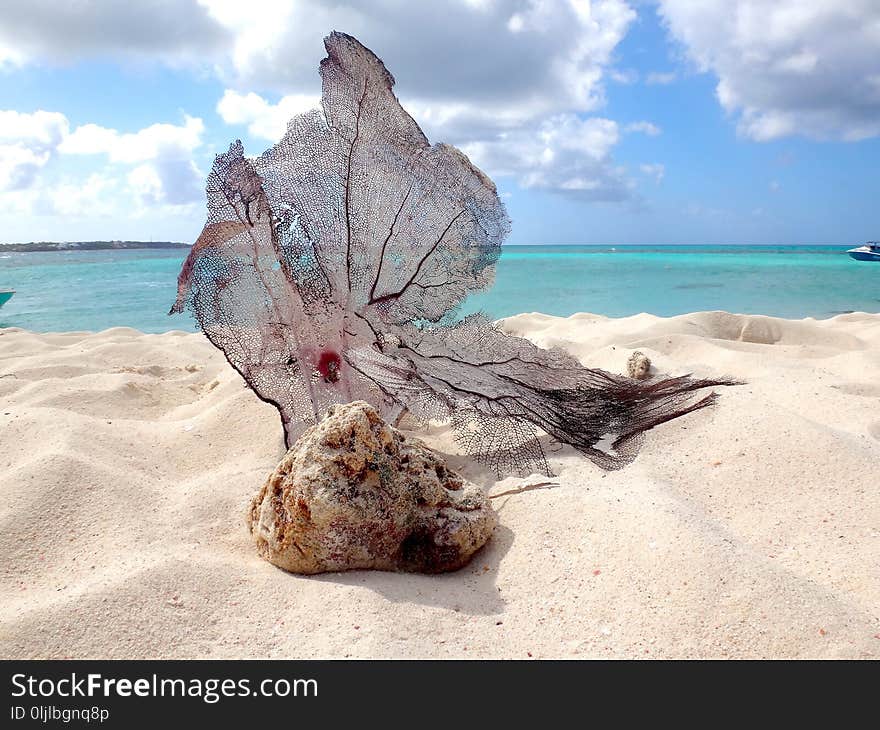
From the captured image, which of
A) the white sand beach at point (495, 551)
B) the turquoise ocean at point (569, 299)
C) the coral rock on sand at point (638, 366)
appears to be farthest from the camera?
the turquoise ocean at point (569, 299)

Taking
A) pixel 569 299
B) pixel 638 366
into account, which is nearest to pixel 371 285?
pixel 638 366

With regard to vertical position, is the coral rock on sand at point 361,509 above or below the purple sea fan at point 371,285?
below

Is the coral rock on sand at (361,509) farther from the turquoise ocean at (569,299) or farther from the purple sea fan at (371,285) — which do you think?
the turquoise ocean at (569,299)

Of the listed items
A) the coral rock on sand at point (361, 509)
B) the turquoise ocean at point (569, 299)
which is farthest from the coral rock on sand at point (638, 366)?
the turquoise ocean at point (569, 299)

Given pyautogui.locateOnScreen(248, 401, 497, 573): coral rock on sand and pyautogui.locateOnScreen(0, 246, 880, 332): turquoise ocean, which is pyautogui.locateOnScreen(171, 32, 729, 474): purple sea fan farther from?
pyautogui.locateOnScreen(0, 246, 880, 332): turquoise ocean

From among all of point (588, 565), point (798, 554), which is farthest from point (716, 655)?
point (798, 554)
